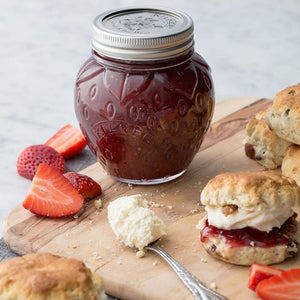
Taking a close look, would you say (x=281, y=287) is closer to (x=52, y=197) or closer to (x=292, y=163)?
(x=292, y=163)

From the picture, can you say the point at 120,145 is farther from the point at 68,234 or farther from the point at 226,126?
the point at 226,126

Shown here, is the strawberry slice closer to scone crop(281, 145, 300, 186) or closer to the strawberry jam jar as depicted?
the strawberry jam jar

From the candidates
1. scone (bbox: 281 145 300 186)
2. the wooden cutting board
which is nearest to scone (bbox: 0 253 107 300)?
the wooden cutting board

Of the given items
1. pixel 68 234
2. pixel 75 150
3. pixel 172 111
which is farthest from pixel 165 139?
pixel 75 150

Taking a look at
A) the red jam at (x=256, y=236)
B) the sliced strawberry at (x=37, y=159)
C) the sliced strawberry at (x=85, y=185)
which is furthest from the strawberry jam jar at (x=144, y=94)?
the red jam at (x=256, y=236)

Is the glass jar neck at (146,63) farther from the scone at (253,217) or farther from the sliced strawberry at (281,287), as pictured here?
the sliced strawberry at (281,287)

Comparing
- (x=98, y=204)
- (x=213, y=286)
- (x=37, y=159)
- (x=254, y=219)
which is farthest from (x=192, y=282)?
(x=37, y=159)

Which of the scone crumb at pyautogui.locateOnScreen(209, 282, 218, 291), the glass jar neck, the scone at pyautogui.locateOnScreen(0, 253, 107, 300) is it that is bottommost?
the scone crumb at pyautogui.locateOnScreen(209, 282, 218, 291)
